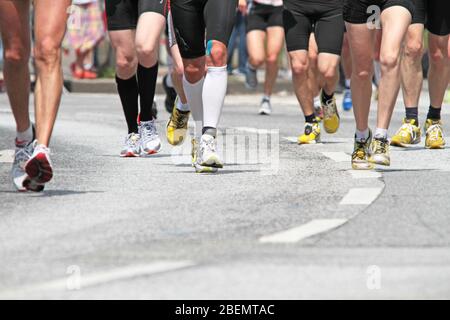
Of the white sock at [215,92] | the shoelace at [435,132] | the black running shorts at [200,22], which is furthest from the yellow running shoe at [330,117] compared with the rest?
the white sock at [215,92]

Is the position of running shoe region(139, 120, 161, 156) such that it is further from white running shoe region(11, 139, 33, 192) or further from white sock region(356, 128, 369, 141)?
white running shoe region(11, 139, 33, 192)

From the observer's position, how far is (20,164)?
333 inches

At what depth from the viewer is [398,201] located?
7801 mm

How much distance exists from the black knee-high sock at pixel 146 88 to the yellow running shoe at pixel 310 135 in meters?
1.68

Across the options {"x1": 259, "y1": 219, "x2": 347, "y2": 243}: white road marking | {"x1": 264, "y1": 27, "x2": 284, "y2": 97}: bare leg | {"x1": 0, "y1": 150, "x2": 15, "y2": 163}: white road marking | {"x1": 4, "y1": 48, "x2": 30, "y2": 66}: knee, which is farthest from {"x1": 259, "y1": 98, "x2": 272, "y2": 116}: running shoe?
{"x1": 259, "y1": 219, "x2": 347, "y2": 243}: white road marking

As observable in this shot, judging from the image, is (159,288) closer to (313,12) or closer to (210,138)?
(210,138)

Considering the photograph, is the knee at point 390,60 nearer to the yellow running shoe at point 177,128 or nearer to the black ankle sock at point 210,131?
the black ankle sock at point 210,131

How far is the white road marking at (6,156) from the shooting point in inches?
418

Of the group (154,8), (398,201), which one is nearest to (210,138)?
(154,8)

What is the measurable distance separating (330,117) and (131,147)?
89.0 inches

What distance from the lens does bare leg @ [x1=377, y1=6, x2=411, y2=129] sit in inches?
381

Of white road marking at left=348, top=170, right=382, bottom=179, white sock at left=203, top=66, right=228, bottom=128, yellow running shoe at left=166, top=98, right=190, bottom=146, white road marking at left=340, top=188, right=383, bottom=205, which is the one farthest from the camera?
yellow running shoe at left=166, top=98, right=190, bottom=146

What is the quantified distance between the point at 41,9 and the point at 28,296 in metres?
3.42

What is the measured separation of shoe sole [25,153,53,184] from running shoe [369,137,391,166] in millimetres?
2432
